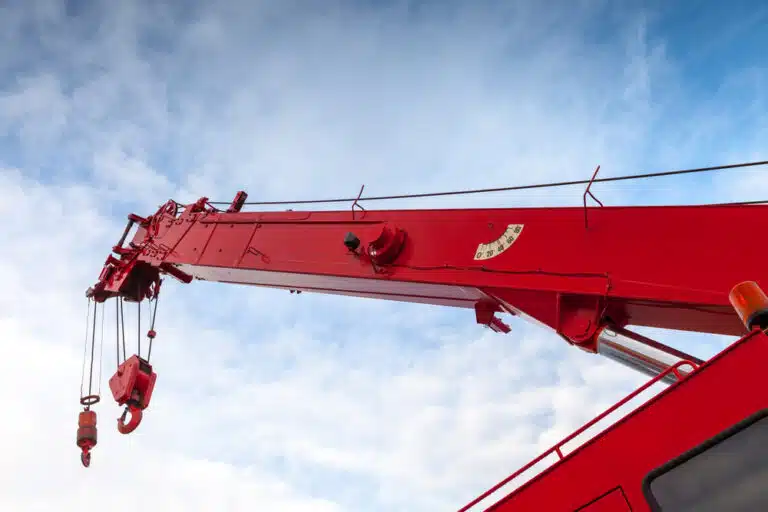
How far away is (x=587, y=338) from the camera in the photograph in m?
3.83

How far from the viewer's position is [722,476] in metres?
1.93

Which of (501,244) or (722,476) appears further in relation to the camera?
(501,244)

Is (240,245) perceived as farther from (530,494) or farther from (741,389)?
(741,389)

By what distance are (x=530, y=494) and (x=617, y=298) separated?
1.66 meters

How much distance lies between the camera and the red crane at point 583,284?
2154mm

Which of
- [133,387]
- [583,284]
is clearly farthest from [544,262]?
[133,387]

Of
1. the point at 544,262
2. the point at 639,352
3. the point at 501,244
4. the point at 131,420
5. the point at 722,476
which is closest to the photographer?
the point at 722,476

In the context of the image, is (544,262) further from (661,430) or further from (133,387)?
(133,387)

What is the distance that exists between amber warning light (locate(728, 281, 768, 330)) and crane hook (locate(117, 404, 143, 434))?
614 cm

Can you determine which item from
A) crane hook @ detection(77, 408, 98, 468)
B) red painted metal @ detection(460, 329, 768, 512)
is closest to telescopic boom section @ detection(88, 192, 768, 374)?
red painted metal @ detection(460, 329, 768, 512)

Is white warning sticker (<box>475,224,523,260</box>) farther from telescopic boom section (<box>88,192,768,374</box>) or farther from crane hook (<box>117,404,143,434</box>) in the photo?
crane hook (<box>117,404,143,434</box>)

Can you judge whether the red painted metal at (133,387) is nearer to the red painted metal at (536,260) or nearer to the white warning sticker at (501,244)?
the red painted metal at (536,260)

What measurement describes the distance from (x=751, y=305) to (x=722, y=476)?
0.80 m

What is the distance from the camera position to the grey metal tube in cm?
342
